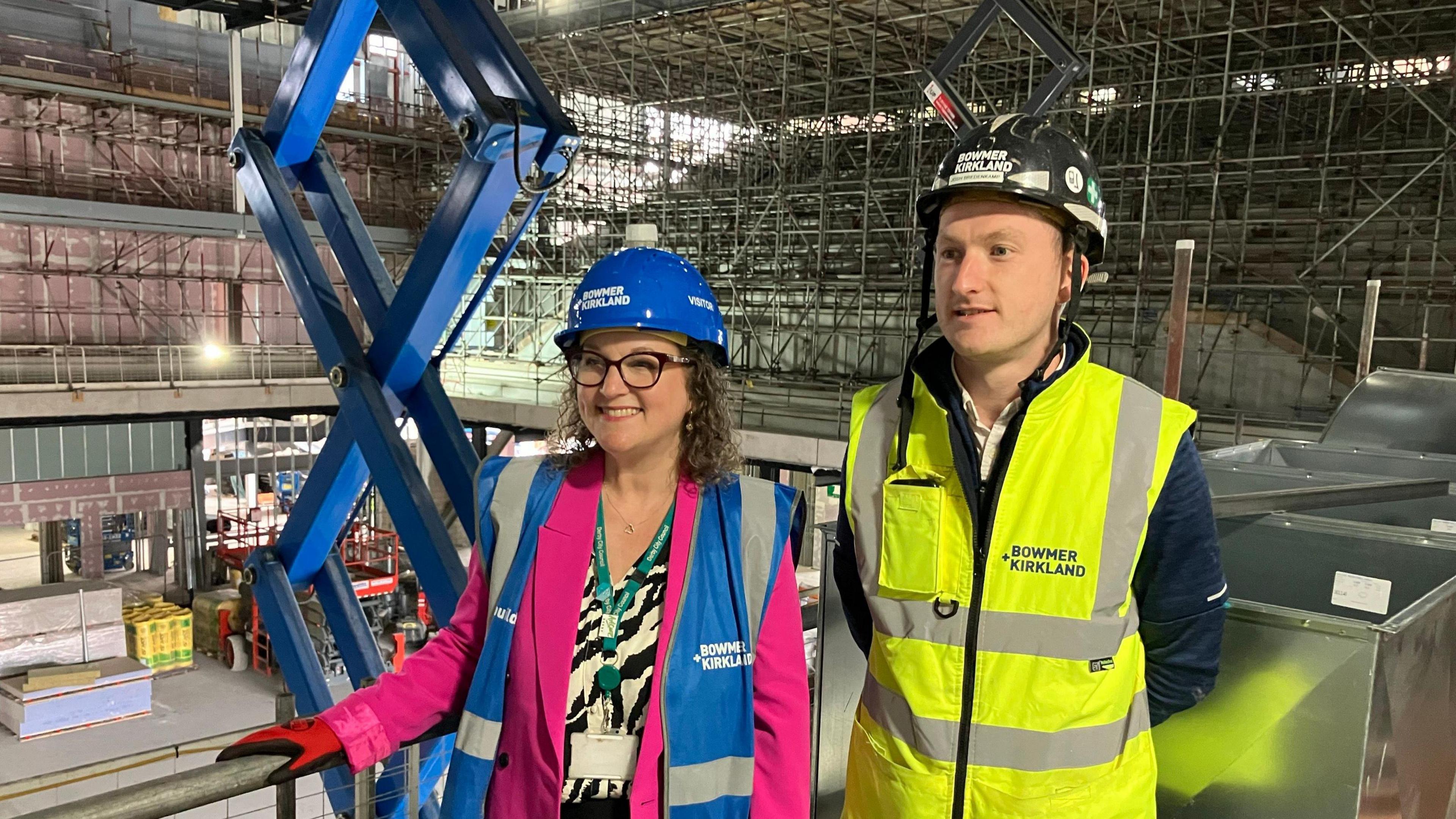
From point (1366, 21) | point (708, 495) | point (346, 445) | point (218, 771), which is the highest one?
point (1366, 21)

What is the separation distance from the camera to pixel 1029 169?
179 centimetres

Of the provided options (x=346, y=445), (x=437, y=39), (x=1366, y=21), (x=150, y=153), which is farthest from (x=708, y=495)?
(x=150, y=153)

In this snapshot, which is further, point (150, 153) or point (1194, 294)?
point (150, 153)

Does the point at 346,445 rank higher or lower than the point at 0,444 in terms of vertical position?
higher

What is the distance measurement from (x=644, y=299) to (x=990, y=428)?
2.35 ft

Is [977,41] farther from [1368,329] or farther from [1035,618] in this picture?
[1035,618]

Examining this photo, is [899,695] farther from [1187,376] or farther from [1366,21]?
[1366,21]

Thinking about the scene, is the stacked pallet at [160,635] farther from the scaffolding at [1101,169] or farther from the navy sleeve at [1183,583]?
the navy sleeve at [1183,583]

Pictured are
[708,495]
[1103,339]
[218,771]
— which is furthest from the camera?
[1103,339]

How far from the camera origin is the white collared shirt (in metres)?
1.88

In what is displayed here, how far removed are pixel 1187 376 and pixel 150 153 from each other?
18.8 metres

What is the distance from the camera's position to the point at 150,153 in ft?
61.9

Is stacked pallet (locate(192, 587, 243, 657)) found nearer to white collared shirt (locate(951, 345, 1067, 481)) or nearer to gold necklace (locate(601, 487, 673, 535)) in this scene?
gold necklace (locate(601, 487, 673, 535))

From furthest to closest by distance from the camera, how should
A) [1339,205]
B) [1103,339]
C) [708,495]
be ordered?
[1103,339]
[1339,205]
[708,495]
